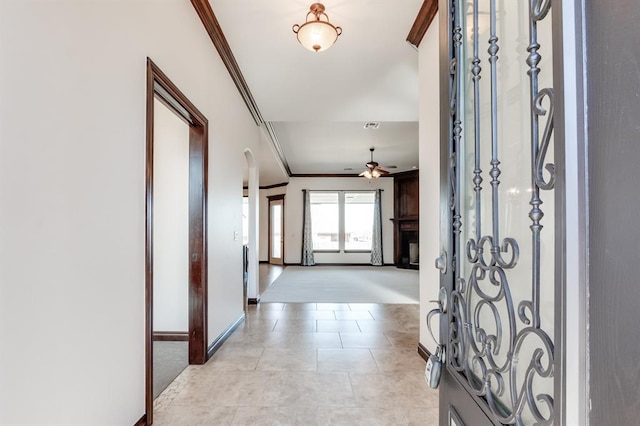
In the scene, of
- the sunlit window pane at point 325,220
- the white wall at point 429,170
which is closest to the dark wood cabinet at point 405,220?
the sunlit window pane at point 325,220

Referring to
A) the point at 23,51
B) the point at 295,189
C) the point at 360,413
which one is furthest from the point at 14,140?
the point at 295,189

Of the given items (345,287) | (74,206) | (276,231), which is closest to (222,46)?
(74,206)

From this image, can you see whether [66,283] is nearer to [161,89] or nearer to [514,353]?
[161,89]

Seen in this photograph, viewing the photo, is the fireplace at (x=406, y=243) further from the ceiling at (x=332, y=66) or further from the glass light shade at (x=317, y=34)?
the glass light shade at (x=317, y=34)

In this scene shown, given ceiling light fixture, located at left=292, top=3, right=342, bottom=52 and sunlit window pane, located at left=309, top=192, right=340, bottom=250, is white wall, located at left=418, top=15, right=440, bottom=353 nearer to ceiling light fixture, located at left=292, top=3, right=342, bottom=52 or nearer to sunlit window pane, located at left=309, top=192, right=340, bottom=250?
ceiling light fixture, located at left=292, top=3, right=342, bottom=52

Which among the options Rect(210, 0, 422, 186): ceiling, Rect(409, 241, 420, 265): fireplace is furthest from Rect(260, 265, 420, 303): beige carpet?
Rect(210, 0, 422, 186): ceiling

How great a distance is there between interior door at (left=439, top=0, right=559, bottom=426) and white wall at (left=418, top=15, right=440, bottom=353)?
1.60 meters

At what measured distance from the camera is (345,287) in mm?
6684

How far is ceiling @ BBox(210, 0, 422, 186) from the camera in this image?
8.86 feet

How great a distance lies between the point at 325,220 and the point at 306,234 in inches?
31.9

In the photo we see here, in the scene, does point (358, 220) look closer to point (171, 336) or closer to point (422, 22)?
point (171, 336)

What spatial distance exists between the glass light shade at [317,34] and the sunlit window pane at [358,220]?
8.43 metres

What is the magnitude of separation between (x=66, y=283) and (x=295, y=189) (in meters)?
9.70

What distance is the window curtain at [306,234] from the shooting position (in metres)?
10.7
